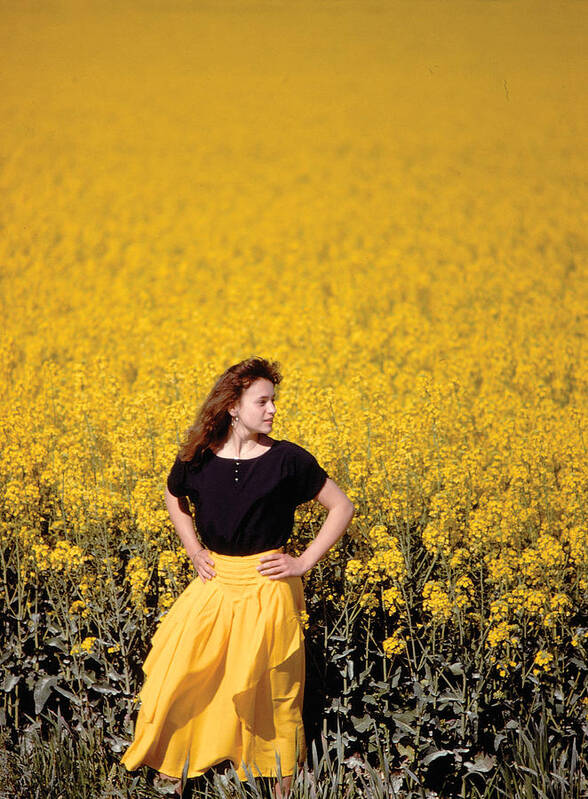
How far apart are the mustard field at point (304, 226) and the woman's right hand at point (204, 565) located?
1357mm

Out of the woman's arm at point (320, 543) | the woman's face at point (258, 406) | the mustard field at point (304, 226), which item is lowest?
the woman's arm at point (320, 543)

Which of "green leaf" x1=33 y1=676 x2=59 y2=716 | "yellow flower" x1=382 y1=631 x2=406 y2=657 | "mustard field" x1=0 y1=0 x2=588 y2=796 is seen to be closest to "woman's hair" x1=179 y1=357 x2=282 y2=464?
"yellow flower" x1=382 y1=631 x2=406 y2=657

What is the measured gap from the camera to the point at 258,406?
284 cm

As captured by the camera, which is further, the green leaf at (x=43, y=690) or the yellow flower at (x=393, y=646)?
the green leaf at (x=43, y=690)

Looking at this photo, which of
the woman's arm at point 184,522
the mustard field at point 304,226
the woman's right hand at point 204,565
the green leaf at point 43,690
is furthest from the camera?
the mustard field at point 304,226

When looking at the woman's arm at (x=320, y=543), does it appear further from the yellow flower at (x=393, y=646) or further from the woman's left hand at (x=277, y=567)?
the yellow flower at (x=393, y=646)

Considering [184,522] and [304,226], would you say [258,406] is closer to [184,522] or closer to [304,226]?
[184,522]

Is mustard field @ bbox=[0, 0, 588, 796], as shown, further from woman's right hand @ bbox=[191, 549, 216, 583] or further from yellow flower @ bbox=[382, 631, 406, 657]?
woman's right hand @ bbox=[191, 549, 216, 583]

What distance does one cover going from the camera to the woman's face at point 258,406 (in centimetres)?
284

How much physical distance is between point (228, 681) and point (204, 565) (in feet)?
1.29

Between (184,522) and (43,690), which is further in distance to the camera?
(43,690)

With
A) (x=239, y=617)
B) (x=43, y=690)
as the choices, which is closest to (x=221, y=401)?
(x=239, y=617)

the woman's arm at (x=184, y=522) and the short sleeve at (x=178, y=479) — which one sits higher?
the short sleeve at (x=178, y=479)

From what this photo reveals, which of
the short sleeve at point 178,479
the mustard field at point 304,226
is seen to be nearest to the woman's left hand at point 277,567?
the short sleeve at point 178,479
